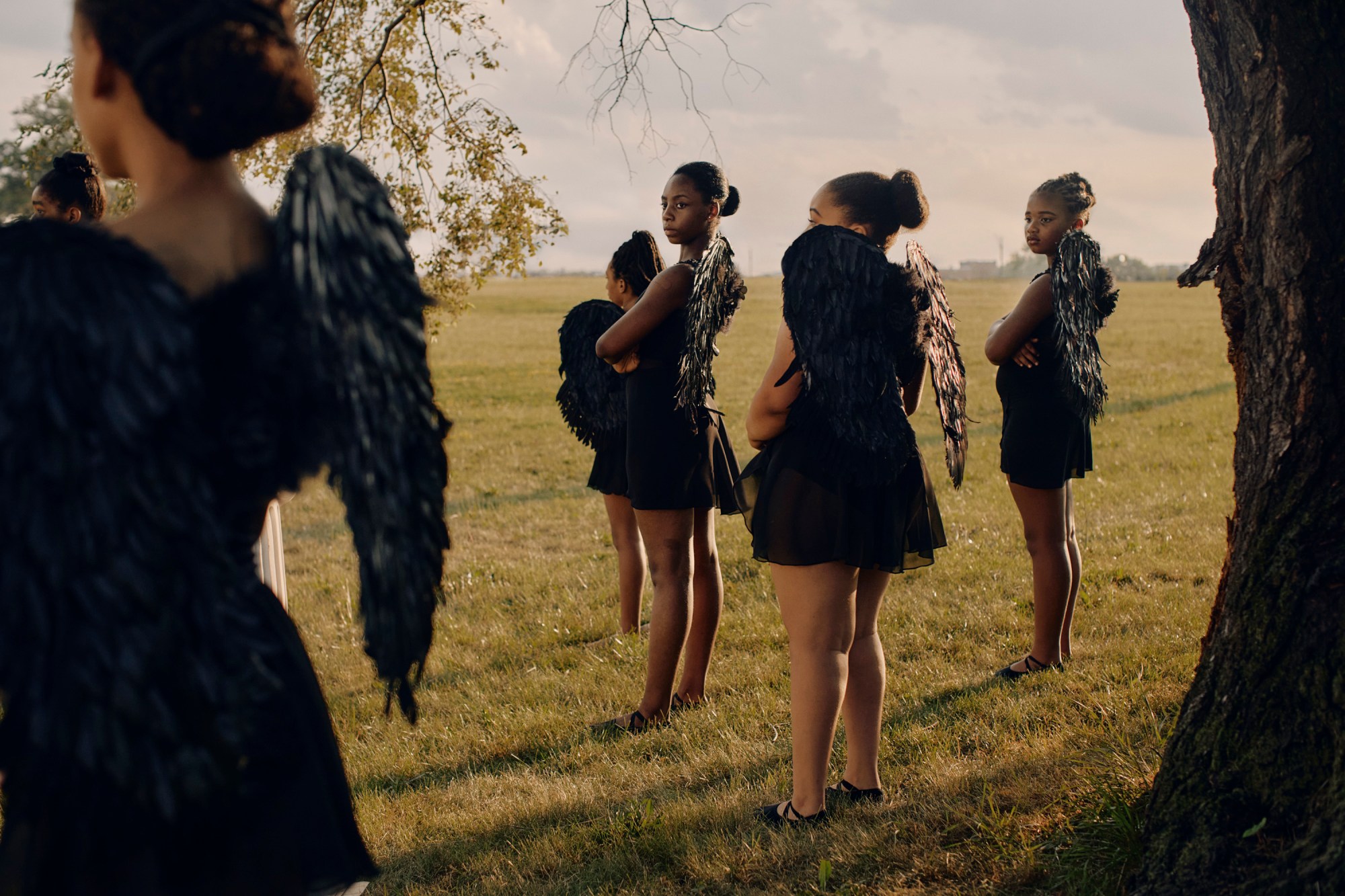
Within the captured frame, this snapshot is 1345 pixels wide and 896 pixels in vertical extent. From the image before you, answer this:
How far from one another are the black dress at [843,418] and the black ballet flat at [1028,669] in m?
1.88

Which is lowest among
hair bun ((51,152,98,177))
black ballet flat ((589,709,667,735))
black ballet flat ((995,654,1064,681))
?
black ballet flat ((589,709,667,735))

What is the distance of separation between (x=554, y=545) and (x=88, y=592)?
24.2ft

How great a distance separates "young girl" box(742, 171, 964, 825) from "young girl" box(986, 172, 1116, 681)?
4.48 ft

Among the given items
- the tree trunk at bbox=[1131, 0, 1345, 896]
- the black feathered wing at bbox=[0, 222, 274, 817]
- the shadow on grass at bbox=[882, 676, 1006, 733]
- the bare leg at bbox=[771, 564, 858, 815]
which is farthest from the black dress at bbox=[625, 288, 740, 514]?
the black feathered wing at bbox=[0, 222, 274, 817]

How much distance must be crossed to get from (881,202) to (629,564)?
3048mm

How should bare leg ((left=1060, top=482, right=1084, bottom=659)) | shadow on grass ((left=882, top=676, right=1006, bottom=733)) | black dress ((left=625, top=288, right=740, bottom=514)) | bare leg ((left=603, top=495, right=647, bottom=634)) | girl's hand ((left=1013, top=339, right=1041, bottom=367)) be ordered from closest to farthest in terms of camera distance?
1. black dress ((left=625, top=288, right=740, bottom=514))
2. shadow on grass ((left=882, top=676, right=1006, bottom=733))
3. girl's hand ((left=1013, top=339, right=1041, bottom=367))
4. bare leg ((left=1060, top=482, right=1084, bottom=659))
5. bare leg ((left=603, top=495, right=647, bottom=634))

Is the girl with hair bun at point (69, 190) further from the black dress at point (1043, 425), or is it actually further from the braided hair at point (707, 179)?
the black dress at point (1043, 425)

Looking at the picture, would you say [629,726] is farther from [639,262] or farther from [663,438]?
[639,262]

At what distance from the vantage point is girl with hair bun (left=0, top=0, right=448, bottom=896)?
4.33 ft

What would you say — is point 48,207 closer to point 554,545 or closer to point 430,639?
point 430,639

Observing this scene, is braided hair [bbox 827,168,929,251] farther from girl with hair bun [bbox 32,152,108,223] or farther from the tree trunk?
girl with hair bun [bbox 32,152,108,223]

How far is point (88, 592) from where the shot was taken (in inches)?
52.3

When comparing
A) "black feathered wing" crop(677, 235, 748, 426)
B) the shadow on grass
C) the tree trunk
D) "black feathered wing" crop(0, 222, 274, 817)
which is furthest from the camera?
the shadow on grass

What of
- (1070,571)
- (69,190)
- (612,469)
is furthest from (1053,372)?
(69,190)
